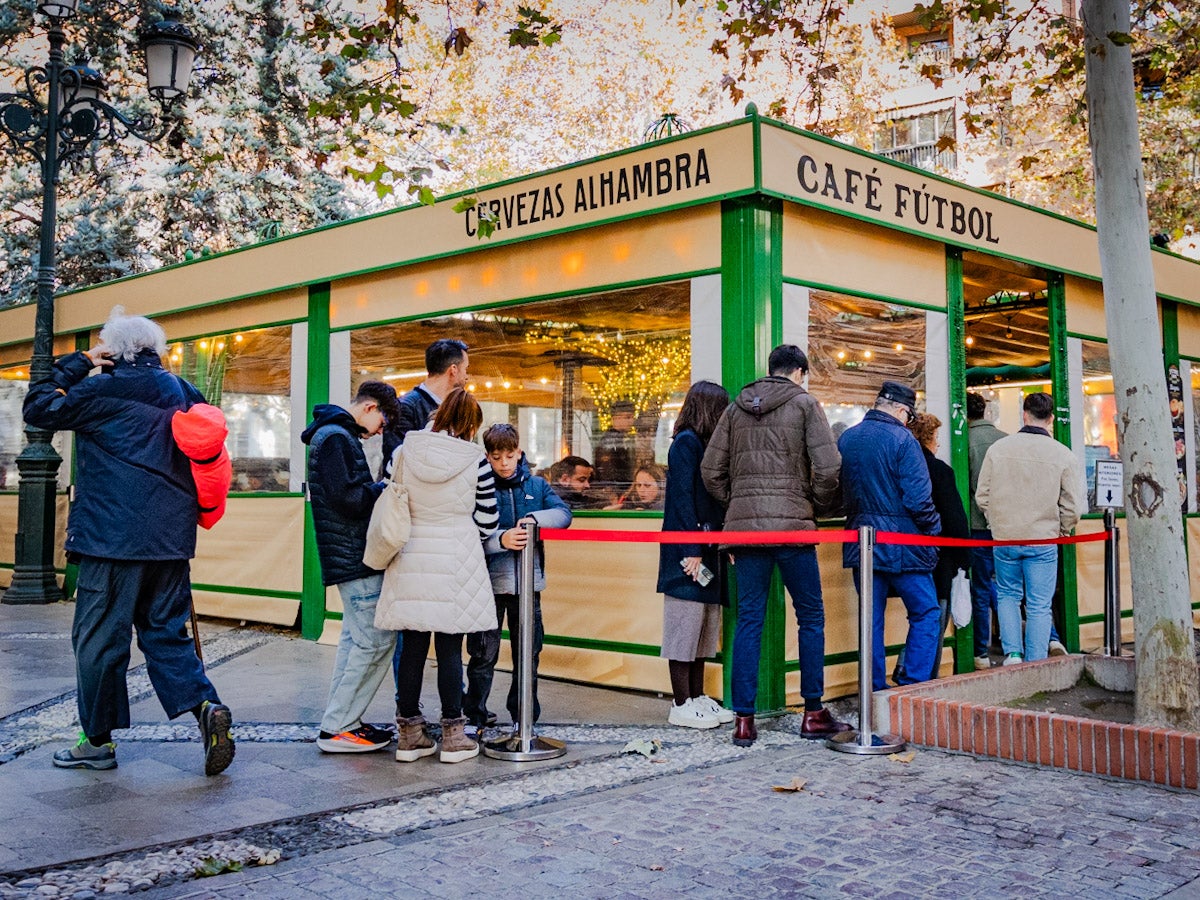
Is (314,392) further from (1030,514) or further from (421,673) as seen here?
(1030,514)

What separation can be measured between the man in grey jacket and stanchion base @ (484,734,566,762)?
0.97 m

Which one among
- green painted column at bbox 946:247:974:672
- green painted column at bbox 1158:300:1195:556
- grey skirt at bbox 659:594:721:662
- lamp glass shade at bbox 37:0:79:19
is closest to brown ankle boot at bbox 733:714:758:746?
grey skirt at bbox 659:594:721:662

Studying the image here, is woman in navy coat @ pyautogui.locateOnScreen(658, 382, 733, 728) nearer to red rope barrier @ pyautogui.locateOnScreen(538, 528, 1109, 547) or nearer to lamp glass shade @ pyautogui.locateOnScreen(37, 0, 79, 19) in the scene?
red rope barrier @ pyautogui.locateOnScreen(538, 528, 1109, 547)

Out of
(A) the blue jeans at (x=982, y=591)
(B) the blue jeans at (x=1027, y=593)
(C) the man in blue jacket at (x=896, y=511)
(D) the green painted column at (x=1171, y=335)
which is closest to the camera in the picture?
(C) the man in blue jacket at (x=896, y=511)

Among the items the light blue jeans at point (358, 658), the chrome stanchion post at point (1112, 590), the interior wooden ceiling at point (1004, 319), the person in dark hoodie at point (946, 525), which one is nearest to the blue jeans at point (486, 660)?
the light blue jeans at point (358, 658)

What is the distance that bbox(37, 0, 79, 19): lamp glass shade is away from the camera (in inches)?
427

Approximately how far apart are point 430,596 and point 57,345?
30.3 feet

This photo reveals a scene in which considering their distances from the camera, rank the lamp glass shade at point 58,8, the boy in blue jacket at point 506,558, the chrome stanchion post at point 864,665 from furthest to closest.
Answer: the lamp glass shade at point 58,8 < the boy in blue jacket at point 506,558 < the chrome stanchion post at point 864,665

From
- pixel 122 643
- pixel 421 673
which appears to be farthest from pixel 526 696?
pixel 122 643

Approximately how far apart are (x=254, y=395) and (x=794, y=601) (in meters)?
5.81

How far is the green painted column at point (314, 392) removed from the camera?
9.09 metres

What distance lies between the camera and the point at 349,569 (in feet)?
17.7

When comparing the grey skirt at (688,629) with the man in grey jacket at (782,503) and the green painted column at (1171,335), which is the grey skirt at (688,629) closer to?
the man in grey jacket at (782,503)

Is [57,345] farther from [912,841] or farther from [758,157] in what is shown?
[912,841]
